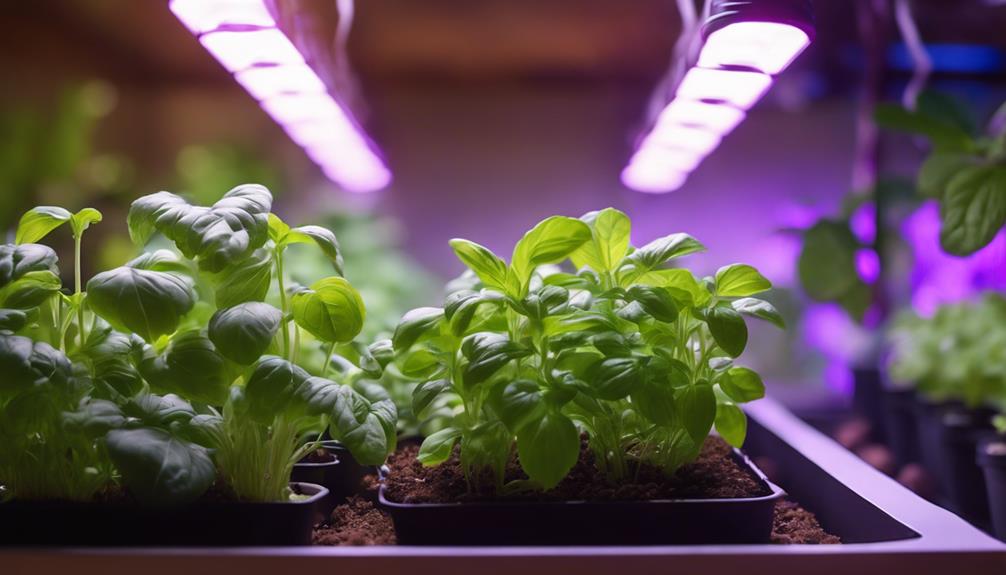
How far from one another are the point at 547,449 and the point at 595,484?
5.7 inches

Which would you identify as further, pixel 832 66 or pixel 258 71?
pixel 832 66

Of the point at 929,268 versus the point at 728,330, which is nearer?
the point at 728,330

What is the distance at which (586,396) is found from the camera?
91 centimetres

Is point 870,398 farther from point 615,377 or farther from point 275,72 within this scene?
point 275,72

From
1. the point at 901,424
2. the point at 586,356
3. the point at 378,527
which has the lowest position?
the point at 901,424

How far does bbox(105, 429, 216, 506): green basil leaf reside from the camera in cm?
80

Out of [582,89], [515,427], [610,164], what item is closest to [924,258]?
[610,164]

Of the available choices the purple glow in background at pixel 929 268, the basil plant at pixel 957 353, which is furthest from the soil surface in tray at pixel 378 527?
the purple glow in background at pixel 929 268

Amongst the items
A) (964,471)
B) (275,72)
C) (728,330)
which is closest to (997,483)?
(964,471)

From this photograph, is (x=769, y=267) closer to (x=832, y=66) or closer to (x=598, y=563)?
(x=832, y=66)

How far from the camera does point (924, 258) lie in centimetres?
336

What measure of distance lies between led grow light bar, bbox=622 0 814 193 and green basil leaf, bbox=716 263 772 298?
0.31 metres

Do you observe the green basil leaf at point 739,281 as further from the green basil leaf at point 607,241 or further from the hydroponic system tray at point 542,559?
the hydroponic system tray at point 542,559

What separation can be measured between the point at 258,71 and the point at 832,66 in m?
2.61
